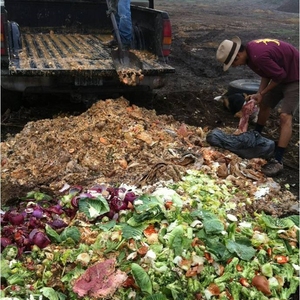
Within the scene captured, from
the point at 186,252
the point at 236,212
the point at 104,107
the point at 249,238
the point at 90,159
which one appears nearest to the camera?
the point at 186,252

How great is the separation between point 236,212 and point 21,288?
6.62 feet

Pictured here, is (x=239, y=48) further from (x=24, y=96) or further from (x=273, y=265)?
(x=24, y=96)

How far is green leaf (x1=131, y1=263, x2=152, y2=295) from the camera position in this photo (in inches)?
121

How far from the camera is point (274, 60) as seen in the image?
→ 5043 mm

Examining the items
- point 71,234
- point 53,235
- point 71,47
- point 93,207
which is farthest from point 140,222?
point 71,47

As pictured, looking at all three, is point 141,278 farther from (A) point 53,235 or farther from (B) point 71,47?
(B) point 71,47

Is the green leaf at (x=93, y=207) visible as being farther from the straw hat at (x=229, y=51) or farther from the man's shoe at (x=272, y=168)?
the straw hat at (x=229, y=51)

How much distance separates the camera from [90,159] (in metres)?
4.91

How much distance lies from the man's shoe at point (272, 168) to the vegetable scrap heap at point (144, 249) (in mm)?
1067

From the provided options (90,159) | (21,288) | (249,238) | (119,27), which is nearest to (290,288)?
(249,238)

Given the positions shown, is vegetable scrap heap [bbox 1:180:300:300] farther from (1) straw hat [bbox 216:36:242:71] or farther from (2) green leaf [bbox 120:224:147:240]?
(1) straw hat [bbox 216:36:242:71]

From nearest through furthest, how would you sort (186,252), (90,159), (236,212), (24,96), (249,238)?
(186,252) → (249,238) → (236,212) → (90,159) → (24,96)

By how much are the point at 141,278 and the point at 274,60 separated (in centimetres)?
318

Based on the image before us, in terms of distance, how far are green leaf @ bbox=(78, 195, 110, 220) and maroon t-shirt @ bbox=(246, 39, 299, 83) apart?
252cm
